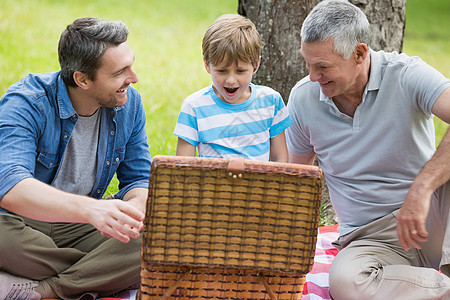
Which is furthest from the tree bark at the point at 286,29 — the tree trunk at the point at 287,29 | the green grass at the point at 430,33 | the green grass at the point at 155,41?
the green grass at the point at 430,33

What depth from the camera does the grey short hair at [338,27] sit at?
9.52ft

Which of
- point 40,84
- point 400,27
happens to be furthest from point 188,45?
point 40,84

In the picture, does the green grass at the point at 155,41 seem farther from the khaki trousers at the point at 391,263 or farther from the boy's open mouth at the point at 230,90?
the khaki trousers at the point at 391,263

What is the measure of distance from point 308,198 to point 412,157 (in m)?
0.98

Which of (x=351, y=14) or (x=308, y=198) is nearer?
(x=308, y=198)

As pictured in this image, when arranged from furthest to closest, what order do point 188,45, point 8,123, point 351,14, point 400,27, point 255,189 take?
point 188,45, point 400,27, point 351,14, point 8,123, point 255,189

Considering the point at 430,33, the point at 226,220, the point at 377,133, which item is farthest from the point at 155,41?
the point at 226,220

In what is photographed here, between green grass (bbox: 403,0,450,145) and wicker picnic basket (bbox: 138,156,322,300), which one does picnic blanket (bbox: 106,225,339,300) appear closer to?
wicker picnic basket (bbox: 138,156,322,300)

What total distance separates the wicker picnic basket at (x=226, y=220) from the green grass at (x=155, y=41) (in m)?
2.69

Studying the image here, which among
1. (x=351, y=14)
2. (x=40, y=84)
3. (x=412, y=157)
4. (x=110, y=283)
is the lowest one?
(x=110, y=283)

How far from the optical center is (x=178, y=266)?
2377 millimetres

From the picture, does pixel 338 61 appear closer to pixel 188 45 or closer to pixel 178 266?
pixel 178 266

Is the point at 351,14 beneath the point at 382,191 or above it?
above

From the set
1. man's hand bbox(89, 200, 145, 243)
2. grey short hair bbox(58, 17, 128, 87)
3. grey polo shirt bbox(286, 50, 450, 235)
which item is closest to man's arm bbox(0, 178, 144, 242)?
man's hand bbox(89, 200, 145, 243)
